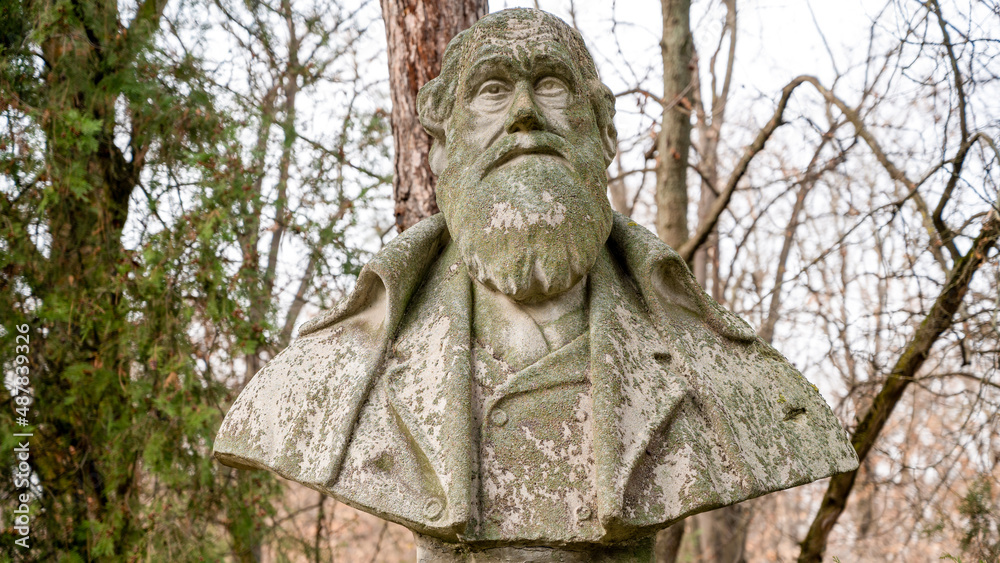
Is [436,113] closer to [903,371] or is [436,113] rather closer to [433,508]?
[433,508]

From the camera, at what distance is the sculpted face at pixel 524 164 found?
2.12 meters

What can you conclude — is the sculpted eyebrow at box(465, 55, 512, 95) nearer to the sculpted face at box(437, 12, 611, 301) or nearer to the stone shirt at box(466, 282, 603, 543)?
the sculpted face at box(437, 12, 611, 301)

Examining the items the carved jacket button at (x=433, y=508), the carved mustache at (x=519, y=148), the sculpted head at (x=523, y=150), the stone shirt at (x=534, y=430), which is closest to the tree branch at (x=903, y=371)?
the sculpted head at (x=523, y=150)

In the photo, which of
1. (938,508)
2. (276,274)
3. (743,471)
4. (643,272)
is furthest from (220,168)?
(938,508)

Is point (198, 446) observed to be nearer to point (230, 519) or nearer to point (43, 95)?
point (230, 519)

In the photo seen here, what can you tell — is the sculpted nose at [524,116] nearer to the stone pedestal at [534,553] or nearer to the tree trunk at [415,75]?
the stone pedestal at [534,553]

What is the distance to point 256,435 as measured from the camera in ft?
7.31

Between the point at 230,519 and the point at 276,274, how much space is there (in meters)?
1.36

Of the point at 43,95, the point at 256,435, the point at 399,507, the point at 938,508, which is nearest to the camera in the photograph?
the point at 399,507

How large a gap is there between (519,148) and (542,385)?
619mm

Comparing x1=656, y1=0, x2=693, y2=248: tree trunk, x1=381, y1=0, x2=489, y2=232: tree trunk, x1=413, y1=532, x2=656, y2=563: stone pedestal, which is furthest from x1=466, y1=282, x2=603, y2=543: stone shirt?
x1=656, y1=0, x2=693, y2=248: tree trunk

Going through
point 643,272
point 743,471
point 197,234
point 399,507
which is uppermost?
point 197,234

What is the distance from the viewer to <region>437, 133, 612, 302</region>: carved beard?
2115 millimetres

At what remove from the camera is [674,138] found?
4.95 metres
